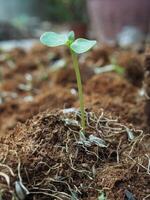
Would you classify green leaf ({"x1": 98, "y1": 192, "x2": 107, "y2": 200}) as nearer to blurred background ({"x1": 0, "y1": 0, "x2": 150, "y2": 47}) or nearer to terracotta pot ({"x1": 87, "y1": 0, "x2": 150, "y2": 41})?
blurred background ({"x1": 0, "y1": 0, "x2": 150, "y2": 47})

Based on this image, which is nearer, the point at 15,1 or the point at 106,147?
the point at 106,147

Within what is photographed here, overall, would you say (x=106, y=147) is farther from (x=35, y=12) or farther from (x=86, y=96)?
(x=35, y=12)

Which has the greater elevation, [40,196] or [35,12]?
[35,12]

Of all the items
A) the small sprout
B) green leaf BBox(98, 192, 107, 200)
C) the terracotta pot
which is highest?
the terracotta pot

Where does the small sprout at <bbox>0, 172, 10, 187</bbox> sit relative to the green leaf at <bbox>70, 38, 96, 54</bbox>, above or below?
below

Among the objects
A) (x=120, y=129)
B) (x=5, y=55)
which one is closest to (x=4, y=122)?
(x=120, y=129)

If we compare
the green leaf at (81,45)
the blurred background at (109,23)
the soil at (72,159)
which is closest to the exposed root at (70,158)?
the soil at (72,159)

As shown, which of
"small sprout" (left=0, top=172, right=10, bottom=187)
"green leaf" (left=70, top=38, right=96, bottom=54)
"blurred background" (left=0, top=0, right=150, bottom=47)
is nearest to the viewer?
"small sprout" (left=0, top=172, right=10, bottom=187)

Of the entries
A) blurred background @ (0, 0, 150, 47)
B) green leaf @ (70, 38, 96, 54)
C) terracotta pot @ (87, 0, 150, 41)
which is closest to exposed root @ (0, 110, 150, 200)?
green leaf @ (70, 38, 96, 54)

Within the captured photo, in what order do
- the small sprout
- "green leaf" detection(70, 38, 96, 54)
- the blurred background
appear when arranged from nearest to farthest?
the small sprout, "green leaf" detection(70, 38, 96, 54), the blurred background
